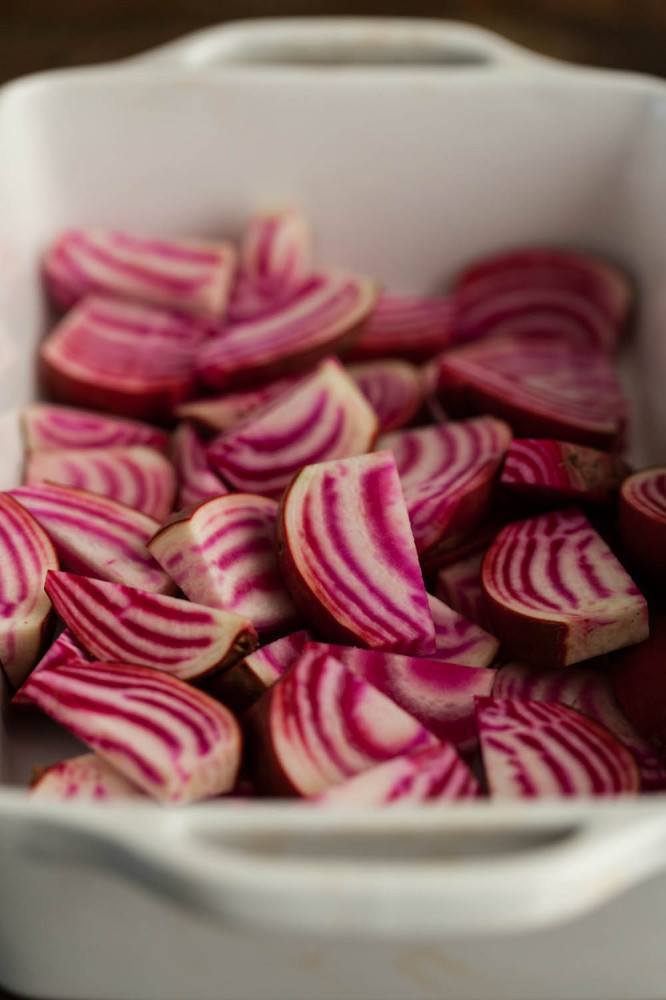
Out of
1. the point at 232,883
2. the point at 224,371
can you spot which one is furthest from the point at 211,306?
the point at 232,883

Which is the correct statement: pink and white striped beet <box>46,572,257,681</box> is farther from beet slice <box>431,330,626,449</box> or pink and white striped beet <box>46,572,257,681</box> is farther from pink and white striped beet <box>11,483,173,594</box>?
beet slice <box>431,330,626,449</box>

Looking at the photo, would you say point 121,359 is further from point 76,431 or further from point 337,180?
point 337,180

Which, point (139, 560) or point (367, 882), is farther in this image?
point (139, 560)

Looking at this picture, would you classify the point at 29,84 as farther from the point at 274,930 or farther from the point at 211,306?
the point at 274,930

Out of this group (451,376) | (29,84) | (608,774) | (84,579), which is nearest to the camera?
(608,774)

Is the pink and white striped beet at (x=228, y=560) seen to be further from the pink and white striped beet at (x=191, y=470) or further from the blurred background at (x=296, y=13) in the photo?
the blurred background at (x=296, y=13)

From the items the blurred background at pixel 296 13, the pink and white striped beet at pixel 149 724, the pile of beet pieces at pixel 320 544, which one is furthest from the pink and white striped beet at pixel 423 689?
the blurred background at pixel 296 13

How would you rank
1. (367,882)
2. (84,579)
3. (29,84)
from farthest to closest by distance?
(29,84)
(84,579)
(367,882)

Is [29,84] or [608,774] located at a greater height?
[29,84]
